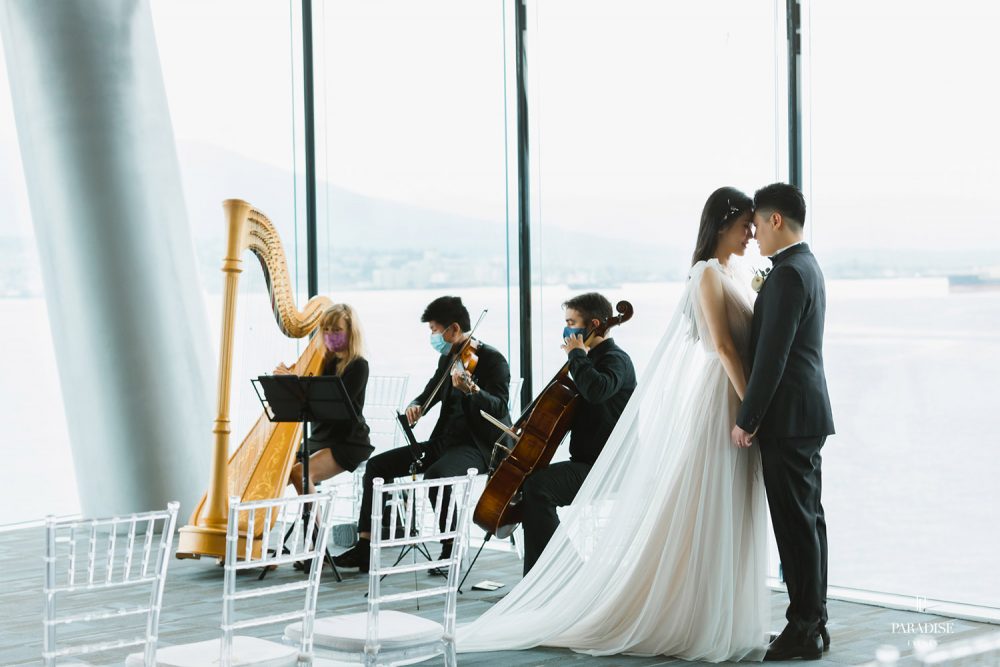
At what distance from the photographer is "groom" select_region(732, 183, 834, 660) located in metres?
3.71

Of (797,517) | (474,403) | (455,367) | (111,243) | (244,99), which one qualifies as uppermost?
(244,99)

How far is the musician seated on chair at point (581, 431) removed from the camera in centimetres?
441

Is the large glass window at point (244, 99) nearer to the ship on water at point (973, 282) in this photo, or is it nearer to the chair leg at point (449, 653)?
the ship on water at point (973, 282)

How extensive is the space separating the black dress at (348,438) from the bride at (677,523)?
1598 mm

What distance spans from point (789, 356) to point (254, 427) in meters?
2.75

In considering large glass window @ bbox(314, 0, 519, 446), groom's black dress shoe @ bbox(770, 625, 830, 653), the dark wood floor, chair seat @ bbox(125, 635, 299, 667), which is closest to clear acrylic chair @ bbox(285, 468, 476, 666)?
chair seat @ bbox(125, 635, 299, 667)

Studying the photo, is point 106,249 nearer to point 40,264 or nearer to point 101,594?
point 40,264

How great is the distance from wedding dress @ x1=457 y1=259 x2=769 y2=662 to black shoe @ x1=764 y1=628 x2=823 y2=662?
4cm

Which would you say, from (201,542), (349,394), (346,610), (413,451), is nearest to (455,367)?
(413,451)

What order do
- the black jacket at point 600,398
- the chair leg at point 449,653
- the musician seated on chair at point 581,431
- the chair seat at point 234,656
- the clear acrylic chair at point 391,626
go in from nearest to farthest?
the chair seat at point 234,656 → the clear acrylic chair at point 391,626 → the chair leg at point 449,653 → the black jacket at point 600,398 → the musician seated on chair at point 581,431

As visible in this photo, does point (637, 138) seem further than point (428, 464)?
Yes

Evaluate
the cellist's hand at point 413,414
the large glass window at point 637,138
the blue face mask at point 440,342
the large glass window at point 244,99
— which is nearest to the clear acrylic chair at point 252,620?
the cellist's hand at point 413,414

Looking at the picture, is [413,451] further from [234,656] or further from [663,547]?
[234,656]

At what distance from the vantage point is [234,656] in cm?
274
